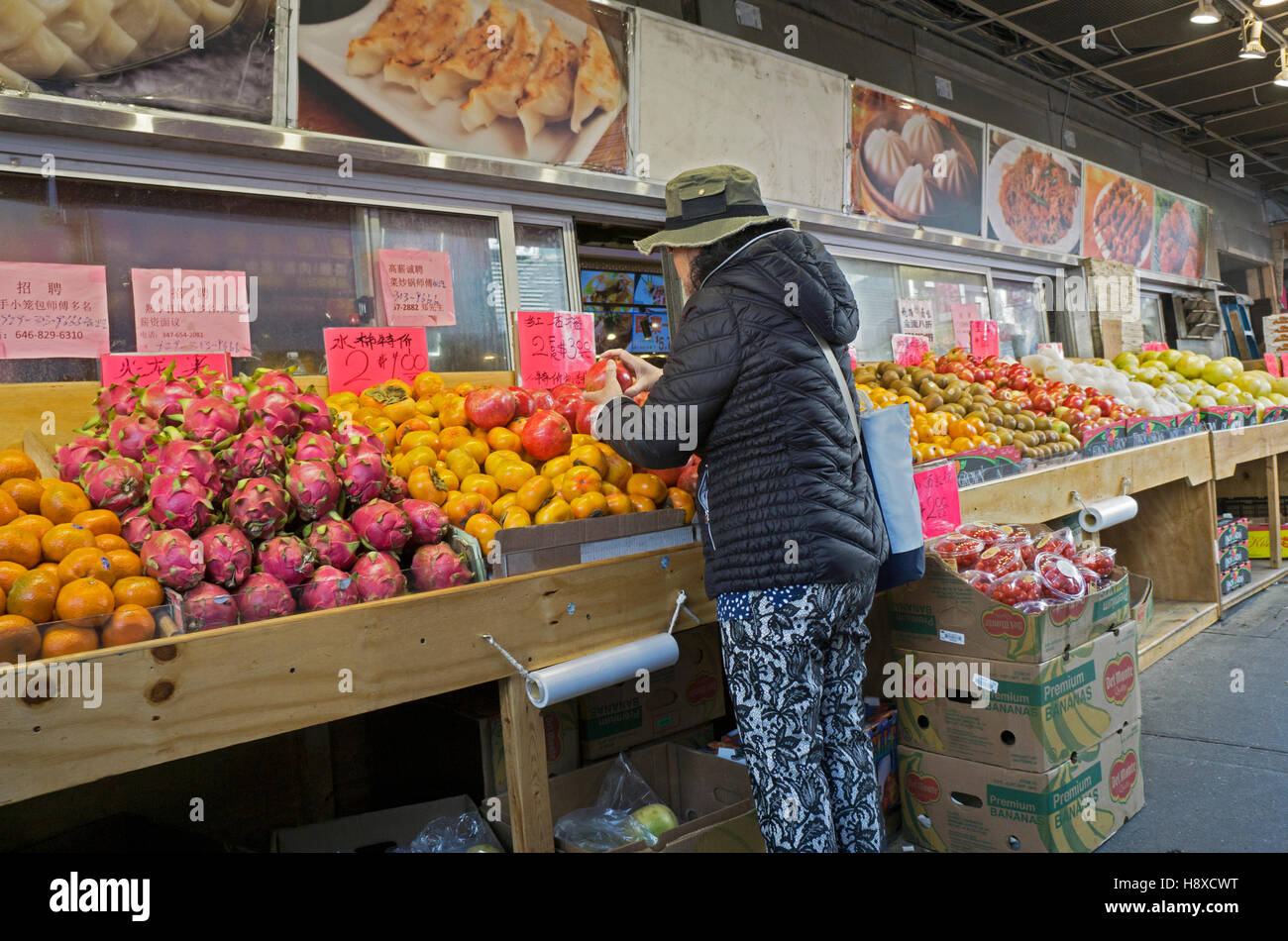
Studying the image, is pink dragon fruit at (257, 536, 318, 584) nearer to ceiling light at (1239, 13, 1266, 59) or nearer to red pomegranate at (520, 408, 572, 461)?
red pomegranate at (520, 408, 572, 461)

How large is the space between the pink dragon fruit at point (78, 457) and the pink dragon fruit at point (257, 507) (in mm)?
298

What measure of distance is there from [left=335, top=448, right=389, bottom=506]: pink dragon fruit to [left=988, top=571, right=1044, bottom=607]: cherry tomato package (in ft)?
5.68

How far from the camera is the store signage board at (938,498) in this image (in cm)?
292

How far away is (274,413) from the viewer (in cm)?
198

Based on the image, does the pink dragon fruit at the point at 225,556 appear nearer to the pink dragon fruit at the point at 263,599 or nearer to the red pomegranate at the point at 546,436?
the pink dragon fruit at the point at 263,599

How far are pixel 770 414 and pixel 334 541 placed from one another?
0.92 m

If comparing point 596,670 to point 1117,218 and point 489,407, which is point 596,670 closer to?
point 489,407

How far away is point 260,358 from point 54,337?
58 centimetres

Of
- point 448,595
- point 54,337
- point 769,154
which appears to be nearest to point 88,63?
point 54,337

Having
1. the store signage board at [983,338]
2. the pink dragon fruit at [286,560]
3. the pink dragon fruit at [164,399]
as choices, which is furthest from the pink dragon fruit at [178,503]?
the store signage board at [983,338]

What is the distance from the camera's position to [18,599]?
1509 millimetres

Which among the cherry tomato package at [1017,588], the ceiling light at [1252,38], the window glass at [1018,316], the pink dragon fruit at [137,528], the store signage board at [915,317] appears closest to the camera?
the pink dragon fruit at [137,528]

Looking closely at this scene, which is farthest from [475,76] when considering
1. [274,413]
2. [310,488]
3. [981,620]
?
[981,620]

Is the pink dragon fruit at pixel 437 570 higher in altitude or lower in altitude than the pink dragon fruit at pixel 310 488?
lower
